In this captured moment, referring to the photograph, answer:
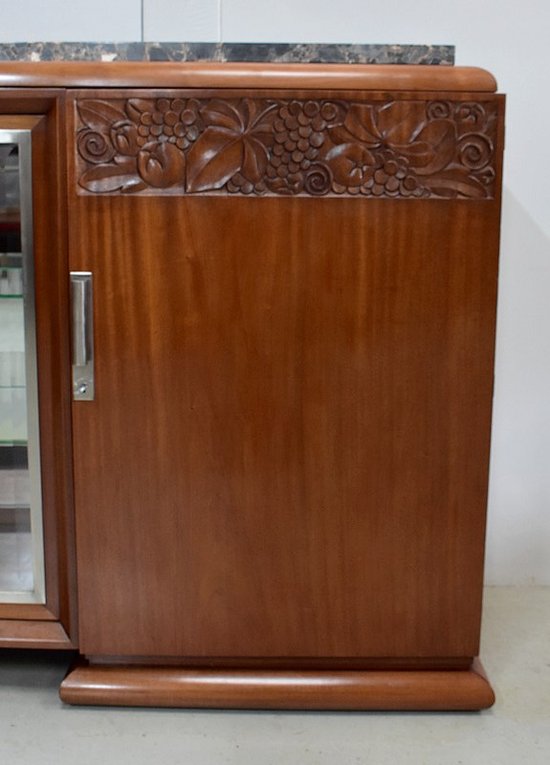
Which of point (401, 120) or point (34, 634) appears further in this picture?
point (34, 634)

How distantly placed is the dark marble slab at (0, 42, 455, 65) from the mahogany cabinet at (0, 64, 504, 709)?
0.49 ft

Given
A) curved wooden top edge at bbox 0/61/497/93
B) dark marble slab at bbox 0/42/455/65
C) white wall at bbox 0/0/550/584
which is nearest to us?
curved wooden top edge at bbox 0/61/497/93

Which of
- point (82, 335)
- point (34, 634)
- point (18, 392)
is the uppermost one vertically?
point (82, 335)

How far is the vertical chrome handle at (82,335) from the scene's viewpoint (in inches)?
59.4

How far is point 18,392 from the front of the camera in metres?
1.73

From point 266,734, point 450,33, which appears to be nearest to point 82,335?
point 266,734

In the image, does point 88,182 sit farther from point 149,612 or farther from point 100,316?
point 149,612

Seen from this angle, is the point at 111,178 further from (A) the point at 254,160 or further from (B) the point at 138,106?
(A) the point at 254,160

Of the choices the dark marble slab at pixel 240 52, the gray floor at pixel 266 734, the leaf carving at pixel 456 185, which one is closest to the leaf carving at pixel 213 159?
the dark marble slab at pixel 240 52

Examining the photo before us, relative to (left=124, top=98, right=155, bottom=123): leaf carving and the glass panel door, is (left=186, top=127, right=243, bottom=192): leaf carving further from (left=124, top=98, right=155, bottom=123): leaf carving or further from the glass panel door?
the glass panel door

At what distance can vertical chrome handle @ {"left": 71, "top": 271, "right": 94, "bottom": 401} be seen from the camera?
4.95 ft

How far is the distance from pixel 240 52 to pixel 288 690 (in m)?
1.25

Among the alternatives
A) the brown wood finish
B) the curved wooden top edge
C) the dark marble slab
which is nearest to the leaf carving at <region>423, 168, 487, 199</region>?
the curved wooden top edge

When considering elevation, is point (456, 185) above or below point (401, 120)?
below
